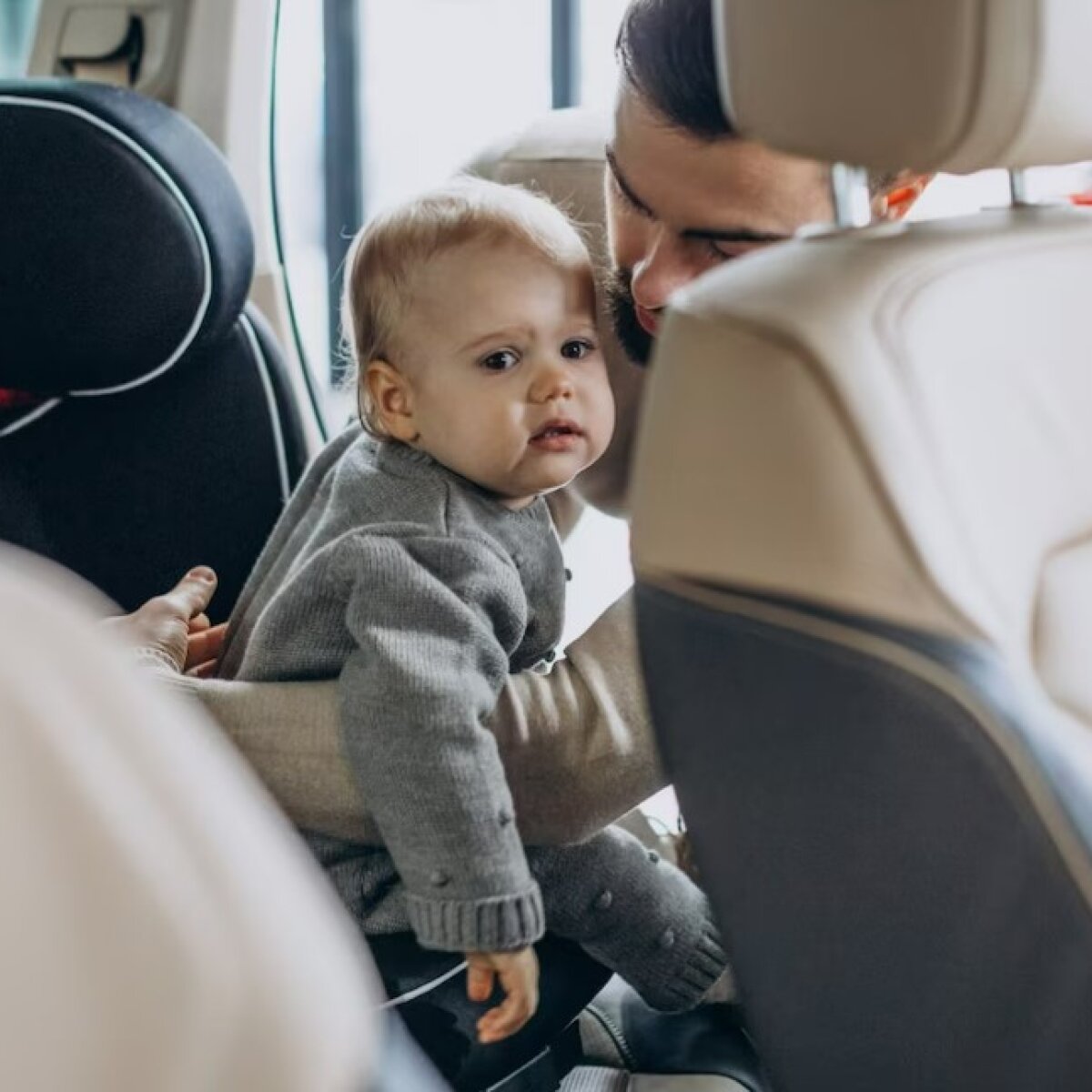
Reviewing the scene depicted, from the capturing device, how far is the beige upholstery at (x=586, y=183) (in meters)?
1.86

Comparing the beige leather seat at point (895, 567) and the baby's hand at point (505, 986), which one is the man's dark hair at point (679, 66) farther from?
the baby's hand at point (505, 986)

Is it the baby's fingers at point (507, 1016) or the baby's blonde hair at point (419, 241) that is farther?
the baby's blonde hair at point (419, 241)

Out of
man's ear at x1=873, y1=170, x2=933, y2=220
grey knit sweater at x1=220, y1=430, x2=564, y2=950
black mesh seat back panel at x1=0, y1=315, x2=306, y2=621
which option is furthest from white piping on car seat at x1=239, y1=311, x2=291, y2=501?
man's ear at x1=873, y1=170, x2=933, y2=220

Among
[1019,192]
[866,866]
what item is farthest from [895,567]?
[1019,192]

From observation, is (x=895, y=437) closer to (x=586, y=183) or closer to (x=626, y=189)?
(x=626, y=189)

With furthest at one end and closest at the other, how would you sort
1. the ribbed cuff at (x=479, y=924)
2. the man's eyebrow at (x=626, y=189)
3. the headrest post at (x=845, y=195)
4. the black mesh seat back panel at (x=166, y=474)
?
the black mesh seat back panel at (x=166, y=474) → the man's eyebrow at (x=626, y=189) → the ribbed cuff at (x=479, y=924) → the headrest post at (x=845, y=195)

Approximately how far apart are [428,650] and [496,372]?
271mm

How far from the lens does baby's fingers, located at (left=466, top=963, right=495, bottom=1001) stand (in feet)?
4.82

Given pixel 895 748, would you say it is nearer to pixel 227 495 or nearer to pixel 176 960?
pixel 176 960

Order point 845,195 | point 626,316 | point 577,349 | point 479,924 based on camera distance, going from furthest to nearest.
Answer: point 626,316 < point 577,349 < point 479,924 < point 845,195

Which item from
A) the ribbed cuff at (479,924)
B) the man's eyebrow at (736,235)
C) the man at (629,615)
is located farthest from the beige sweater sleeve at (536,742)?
the man's eyebrow at (736,235)

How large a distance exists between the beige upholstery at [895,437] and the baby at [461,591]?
0.29 m

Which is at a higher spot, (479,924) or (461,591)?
(461,591)

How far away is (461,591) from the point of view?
1515 mm
